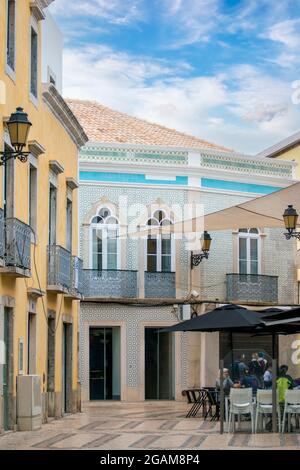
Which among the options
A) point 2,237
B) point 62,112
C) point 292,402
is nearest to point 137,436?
point 292,402

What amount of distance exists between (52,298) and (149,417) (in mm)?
3115

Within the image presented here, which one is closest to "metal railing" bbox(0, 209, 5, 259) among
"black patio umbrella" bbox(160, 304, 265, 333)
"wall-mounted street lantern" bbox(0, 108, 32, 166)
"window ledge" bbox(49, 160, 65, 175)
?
"wall-mounted street lantern" bbox(0, 108, 32, 166)

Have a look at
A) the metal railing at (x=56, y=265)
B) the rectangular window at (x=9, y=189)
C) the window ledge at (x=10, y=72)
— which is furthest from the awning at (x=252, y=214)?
the window ledge at (x=10, y=72)

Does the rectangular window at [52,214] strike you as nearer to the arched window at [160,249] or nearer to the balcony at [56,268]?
the balcony at [56,268]

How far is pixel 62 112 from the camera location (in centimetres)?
2353

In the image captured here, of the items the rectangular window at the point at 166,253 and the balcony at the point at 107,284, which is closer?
the balcony at the point at 107,284

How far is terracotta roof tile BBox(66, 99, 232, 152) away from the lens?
33.2 metres

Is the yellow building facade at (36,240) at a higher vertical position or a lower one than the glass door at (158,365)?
higher

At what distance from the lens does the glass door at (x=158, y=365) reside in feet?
103

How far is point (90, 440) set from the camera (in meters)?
16.4

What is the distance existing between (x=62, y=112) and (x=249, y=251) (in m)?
10.9

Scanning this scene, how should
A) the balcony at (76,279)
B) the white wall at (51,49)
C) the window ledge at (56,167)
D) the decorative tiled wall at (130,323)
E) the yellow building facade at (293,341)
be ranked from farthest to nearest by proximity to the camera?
1. the yellow building facade at (293,341)
2. the decorative tiled wall at (130,323)
3. the balcony at (76,279)
4. the white wall at (51,49)
5. the window ledge at (56,167)

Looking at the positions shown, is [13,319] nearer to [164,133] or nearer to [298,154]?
[164,133]

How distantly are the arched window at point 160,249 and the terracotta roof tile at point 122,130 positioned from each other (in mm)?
2621
